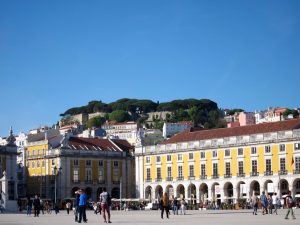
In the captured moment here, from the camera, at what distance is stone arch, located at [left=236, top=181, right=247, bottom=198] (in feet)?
279

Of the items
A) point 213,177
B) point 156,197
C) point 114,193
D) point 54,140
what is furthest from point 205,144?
point 54,140

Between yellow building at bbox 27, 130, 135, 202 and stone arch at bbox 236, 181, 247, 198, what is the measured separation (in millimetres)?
17701

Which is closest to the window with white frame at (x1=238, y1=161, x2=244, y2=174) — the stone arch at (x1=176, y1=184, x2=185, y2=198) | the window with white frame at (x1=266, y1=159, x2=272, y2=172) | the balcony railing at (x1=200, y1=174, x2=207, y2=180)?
the window with white frame at (x1=266, y1=159, x2=272, y2=172)

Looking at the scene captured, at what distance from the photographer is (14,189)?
289 feet

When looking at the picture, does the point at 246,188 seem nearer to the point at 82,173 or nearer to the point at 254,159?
the point at 254,159

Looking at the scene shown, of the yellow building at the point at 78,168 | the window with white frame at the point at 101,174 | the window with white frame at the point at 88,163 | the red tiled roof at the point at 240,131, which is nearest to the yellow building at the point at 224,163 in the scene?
the red tiled roof at the point at 240,131

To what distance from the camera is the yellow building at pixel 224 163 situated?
8244cm

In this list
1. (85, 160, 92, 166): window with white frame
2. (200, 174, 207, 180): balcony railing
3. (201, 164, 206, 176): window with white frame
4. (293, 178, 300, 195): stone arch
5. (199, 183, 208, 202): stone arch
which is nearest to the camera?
(293, 178, 300, 195): stone arch

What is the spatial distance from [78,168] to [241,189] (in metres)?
24.1

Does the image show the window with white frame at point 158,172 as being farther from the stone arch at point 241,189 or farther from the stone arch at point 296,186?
the stone arch at point 296,186

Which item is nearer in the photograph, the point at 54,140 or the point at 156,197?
the point at 156,197

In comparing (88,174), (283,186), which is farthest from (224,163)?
(88,174)

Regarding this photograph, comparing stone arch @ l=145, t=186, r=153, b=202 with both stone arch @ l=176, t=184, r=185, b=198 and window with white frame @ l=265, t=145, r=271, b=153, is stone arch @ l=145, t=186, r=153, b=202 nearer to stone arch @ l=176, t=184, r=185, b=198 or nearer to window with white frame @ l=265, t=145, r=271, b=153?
stone arch @ l=176, t=184, r=185, b=198

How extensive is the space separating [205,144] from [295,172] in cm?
1364
